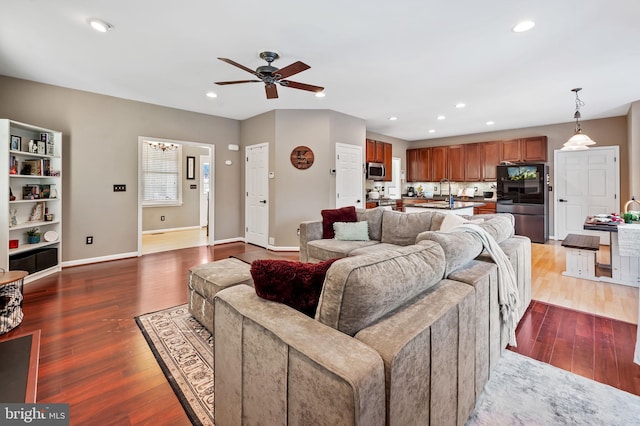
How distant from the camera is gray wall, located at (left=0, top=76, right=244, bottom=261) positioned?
4.05 meters

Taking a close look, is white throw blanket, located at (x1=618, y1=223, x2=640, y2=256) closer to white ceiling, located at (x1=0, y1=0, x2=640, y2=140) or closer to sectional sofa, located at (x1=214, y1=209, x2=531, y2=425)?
white ceiling, located at (x1=0, y1=0, x2=640, y2=140)

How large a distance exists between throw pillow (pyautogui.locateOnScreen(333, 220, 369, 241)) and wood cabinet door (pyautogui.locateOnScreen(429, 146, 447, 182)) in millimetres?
4992

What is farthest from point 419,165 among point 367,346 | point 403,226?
point 367,346

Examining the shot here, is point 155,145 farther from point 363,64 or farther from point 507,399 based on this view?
point 507,399

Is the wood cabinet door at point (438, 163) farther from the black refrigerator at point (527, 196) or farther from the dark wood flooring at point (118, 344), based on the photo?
the dark wood flooring at point (118, 344)

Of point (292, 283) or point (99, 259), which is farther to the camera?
point (99, 259)

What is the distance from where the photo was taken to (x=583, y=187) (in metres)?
6.11

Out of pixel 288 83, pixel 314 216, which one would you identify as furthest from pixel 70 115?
pixel 314 216

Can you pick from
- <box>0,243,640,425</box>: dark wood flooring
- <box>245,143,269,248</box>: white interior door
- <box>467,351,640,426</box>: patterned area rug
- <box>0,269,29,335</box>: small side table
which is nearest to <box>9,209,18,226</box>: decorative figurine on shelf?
<box>0,243,640,425</box>: dark wood flooring

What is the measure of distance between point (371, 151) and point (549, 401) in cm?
568

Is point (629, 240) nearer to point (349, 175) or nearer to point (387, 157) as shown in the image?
point (349, 175)

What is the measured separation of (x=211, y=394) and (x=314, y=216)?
3.93m

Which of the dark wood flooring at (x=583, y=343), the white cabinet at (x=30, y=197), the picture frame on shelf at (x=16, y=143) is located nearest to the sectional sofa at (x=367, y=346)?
the dark wood flooring at (x=583, y=343)

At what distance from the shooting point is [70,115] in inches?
169
